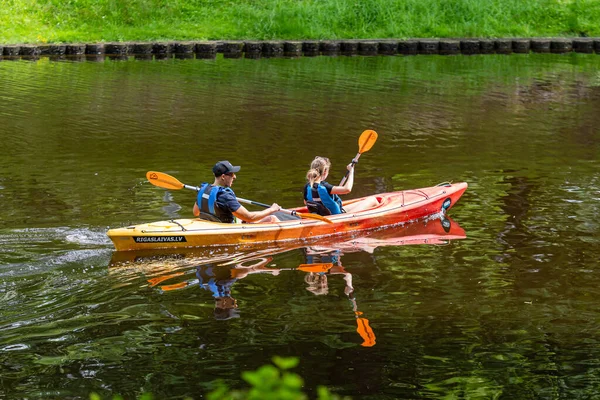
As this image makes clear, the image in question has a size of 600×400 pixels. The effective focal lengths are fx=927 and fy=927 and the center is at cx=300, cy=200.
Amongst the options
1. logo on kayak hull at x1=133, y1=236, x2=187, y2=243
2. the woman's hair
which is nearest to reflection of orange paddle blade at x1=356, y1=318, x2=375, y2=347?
logo on kayak hull at x1=133, y1=236, x2=187, y2=243

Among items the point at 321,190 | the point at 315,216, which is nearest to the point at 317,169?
the point at 321,190

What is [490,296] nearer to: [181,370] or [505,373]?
[505,373]

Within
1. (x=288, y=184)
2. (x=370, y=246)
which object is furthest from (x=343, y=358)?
(x=288, y=184)

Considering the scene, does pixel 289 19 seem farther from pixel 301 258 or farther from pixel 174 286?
pixel 174 286

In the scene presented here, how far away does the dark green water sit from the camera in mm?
7477

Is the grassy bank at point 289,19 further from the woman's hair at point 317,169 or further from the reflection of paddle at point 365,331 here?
the reflection of paddle at point 365,331

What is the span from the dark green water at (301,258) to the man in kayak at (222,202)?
531mm

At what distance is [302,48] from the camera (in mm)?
29359

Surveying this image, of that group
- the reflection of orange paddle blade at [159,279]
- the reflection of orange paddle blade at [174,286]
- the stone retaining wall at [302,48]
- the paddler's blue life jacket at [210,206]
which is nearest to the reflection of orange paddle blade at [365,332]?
the reflection of orange paddle blade at [174,286]

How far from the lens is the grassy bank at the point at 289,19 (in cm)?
2959

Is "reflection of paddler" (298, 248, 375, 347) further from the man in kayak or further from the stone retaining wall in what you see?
the stone retaining wall

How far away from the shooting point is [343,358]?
7637 mm

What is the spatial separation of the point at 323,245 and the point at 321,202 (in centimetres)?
62

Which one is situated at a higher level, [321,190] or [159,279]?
[321,190]
